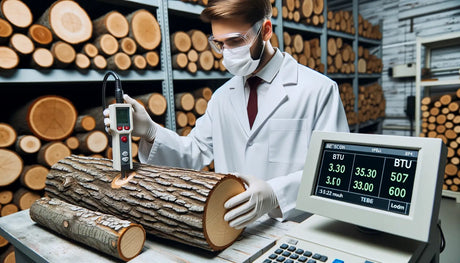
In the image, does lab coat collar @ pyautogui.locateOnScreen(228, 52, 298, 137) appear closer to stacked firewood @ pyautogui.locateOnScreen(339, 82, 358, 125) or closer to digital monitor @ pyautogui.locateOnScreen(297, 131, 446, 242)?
digital monitor @ pyautogui.locateOnScreen(297, 131, 446, 242)

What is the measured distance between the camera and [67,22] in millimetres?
1838

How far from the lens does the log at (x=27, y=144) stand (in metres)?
1.70

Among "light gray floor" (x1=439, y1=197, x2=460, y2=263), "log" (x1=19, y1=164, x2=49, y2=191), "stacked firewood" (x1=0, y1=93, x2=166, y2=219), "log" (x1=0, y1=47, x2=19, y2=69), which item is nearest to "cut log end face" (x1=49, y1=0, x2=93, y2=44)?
"log" (x1=0, y1=47, x2=19, y2=69)

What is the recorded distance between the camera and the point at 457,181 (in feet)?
10.8

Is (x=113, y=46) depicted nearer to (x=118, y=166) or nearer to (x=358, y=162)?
(x=118, y=166)

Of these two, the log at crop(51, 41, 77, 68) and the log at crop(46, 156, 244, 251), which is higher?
the log at crop(51, 41, 77, 68)

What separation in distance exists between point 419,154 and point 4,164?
6.59 feet

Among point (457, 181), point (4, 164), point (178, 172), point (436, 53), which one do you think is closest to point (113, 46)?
point (4, 164)

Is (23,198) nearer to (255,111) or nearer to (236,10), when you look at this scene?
(255,111)

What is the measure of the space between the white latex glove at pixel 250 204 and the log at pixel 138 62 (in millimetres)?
1528

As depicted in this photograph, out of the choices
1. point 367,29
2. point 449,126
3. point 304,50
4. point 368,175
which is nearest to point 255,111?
point 368,175

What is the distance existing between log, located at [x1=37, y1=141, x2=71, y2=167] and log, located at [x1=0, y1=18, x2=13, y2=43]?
647mm

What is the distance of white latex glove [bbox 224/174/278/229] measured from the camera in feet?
2.75

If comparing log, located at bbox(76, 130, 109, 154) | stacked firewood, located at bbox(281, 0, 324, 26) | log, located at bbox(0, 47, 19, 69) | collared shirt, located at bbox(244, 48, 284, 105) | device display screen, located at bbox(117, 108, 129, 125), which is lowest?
log, located at bbox(76, 130, 109, 154)
